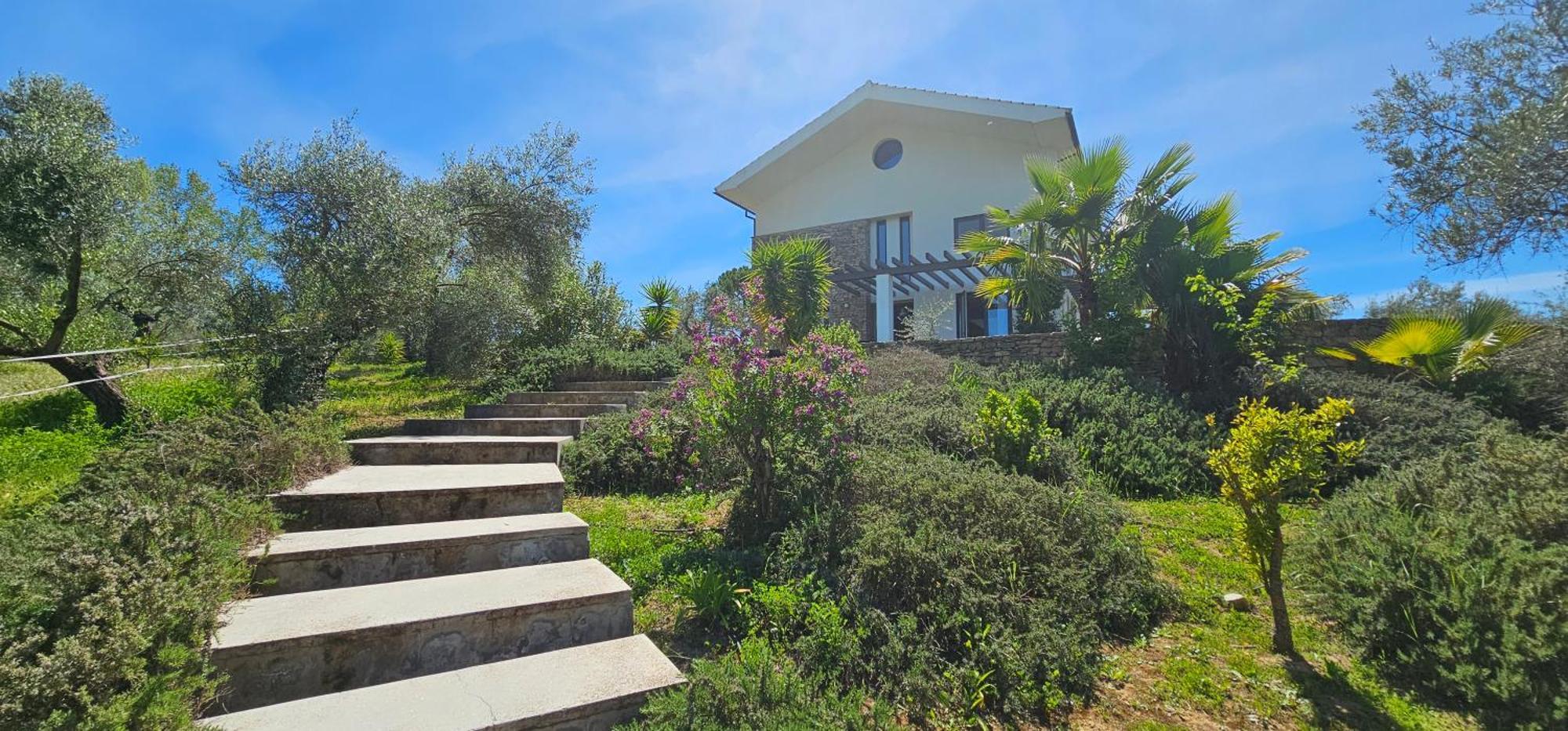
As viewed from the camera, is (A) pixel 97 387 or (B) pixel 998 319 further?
(B) pixel 998 319

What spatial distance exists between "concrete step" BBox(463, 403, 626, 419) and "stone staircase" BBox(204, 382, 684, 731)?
3.13 m

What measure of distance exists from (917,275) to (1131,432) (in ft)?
30.5

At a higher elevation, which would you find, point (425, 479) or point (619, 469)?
point (425, 479)

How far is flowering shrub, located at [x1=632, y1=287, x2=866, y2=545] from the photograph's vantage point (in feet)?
12.6

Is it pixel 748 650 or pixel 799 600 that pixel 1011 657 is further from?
pixel 748 650

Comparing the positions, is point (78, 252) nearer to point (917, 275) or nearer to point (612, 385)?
point (612, 385)

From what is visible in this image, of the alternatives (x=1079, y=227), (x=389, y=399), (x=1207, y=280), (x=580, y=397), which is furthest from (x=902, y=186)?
(x=389, y=399)

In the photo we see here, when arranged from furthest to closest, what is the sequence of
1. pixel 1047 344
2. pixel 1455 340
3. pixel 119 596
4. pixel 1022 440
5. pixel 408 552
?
1. pixel 1047 344
2. pixel 1455 340
3. pixel 1022 440
4. pixel 408 552
5. pixel 119 596

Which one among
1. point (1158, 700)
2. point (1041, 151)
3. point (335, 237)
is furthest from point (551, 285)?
point (1041, 151)

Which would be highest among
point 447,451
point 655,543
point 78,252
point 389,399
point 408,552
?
point 78,252

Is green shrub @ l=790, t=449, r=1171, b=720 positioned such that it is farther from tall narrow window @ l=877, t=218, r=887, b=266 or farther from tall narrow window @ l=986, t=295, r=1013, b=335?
tall narrow window @ l=877, t=218, r=887, b=266

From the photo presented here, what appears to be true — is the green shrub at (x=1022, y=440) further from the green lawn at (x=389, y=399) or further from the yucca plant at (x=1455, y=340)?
the green lawn at (x=389, y=399)

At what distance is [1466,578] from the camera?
A: 2.61 meters

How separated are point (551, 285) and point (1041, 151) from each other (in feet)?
40.3
